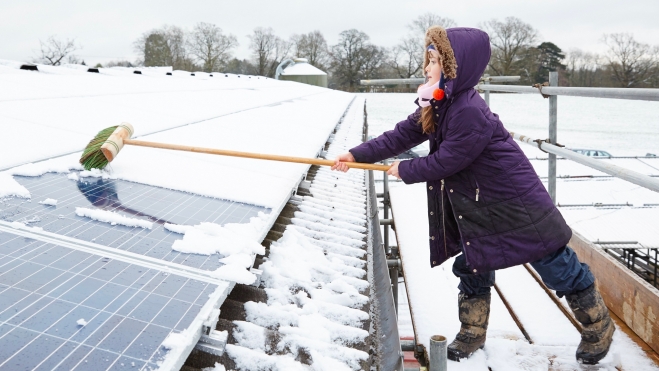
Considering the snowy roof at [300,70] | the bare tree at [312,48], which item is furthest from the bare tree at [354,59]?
the snowy roof at [300,70]

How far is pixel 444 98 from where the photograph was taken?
98.8 inches

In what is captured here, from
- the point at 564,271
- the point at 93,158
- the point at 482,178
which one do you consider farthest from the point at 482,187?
the point at 93,158

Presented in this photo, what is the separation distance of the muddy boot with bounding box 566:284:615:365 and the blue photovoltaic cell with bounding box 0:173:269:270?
5.59 ft

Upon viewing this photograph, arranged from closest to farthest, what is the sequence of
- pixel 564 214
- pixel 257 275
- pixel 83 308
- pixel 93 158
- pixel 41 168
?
pixel 83 308 → pixel 257 275 → pixel 41 168 → pixel 93 158 → pixel 564 214

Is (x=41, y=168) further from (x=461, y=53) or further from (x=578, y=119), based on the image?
(x=578, y=119)

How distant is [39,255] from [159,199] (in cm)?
93

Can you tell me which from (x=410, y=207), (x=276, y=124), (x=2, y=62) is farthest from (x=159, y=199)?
(x=2, y=62)

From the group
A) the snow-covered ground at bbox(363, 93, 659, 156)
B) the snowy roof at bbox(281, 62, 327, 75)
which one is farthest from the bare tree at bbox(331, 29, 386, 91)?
the snowy roof at bbox(281, 62, 327, 75)

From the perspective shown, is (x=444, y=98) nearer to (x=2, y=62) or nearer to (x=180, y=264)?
(x=180, y=264)

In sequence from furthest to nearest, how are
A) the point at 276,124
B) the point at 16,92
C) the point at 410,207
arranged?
the point at 410,207, the point at 276,124, the point at 16,92

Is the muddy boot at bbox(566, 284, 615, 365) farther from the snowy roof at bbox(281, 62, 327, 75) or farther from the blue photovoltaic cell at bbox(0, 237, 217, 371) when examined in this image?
the snowy roof at bbox(281, 62, 327, 75)

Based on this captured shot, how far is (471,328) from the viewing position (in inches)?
113

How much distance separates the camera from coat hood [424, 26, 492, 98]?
2398 millimetres

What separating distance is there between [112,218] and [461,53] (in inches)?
69.7
